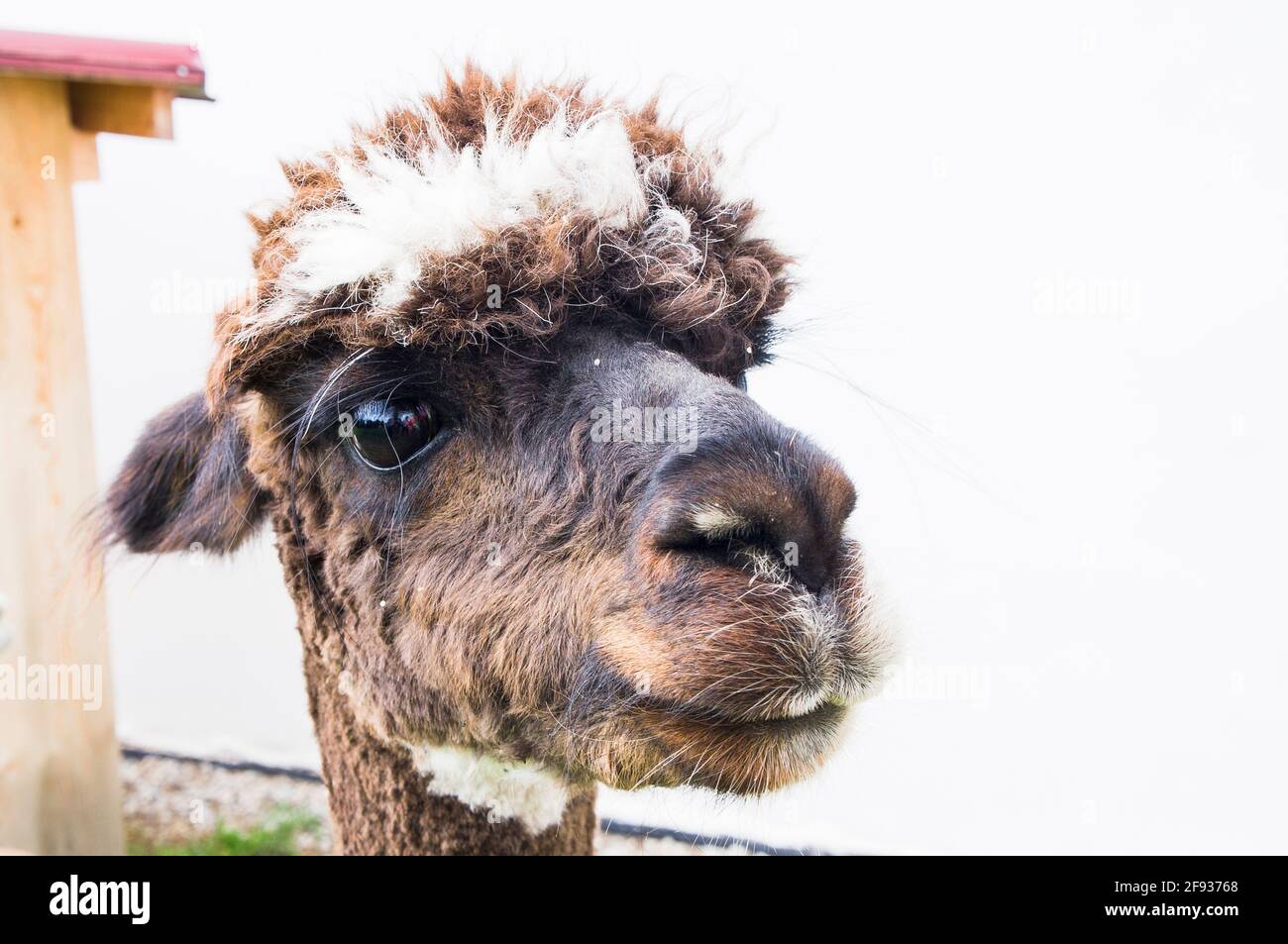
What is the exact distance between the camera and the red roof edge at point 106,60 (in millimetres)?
1945

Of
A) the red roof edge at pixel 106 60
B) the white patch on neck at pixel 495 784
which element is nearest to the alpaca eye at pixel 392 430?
the white patch on neck at pixel 495 784

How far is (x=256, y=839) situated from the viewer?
3689mm

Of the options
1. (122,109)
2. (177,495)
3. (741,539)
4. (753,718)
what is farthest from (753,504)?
(122,109)

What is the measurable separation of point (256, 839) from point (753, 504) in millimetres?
3361

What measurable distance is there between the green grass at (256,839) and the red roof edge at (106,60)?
9.53 feet

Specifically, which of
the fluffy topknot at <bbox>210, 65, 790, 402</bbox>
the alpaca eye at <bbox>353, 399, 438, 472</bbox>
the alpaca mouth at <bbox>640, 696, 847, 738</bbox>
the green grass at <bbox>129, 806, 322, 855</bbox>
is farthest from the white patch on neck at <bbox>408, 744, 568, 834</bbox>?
the green grass at <bbox>129, 806, 322, 855</bbox>

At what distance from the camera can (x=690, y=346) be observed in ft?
5.69

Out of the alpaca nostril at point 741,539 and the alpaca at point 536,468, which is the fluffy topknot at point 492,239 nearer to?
the alpaca at point 536,468

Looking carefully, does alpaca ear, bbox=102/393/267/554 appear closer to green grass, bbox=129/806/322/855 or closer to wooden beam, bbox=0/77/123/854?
wooden beam, bbox=0/77/123/854

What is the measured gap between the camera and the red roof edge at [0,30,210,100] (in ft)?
6.38

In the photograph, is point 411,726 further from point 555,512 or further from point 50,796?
point 50,796

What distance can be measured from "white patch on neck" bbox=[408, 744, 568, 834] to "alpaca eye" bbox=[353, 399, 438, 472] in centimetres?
64

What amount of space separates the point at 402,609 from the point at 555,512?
428 mm
